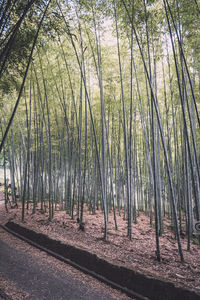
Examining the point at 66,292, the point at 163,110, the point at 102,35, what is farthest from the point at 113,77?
the point at 66,292

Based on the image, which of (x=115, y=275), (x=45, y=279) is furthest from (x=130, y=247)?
(x=45, y=279)

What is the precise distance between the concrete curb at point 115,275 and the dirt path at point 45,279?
0.10 meters

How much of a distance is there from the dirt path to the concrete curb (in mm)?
103

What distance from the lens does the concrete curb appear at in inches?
71.2

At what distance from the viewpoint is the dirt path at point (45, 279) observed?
1.96 meters

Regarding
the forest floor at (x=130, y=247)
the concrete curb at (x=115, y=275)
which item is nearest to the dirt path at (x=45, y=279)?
the concrete curb at (x=115, y=275)

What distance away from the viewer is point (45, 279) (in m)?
2.22

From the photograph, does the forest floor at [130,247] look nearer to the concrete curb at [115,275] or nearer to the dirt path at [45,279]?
the concrete curb at [115,275]

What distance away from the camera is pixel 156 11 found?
3.18m

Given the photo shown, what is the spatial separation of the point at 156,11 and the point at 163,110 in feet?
11.5

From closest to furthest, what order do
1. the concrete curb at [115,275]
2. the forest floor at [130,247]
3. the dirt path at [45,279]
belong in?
the concrete curb at [115,275]
the dirt path at [45,279]
the forest floor at [130,247]

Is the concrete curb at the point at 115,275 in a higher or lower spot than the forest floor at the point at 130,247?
higher

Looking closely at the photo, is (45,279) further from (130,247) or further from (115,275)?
(130,247)

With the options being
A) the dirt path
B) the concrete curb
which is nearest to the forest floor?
the concrete curb
